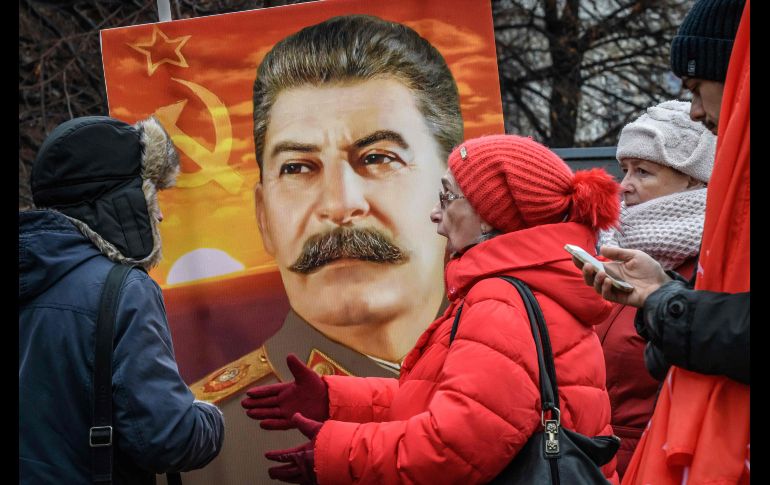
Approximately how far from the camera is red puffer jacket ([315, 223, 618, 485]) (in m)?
2.33

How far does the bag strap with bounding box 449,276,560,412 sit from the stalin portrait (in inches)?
53.7

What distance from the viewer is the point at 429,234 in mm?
3898

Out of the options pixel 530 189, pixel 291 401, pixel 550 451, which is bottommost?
pixel 291 401

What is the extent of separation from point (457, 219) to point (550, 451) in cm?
74

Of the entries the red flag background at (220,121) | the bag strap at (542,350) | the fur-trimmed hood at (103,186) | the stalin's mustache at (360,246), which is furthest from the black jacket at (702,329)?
the red flag background at (220,121)

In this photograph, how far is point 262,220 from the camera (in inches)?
156

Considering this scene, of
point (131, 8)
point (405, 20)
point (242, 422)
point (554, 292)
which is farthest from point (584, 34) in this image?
point (554, 292)

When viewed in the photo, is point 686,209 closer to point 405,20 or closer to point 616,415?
point 616,415

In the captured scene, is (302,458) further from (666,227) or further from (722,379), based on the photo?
(666,227)

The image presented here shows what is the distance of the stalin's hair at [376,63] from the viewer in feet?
12.7

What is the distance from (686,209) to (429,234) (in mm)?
994

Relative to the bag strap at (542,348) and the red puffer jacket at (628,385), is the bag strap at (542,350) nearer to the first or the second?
the bag strap at (542,348)

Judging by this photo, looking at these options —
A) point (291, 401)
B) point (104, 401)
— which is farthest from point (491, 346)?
point (104, 401)

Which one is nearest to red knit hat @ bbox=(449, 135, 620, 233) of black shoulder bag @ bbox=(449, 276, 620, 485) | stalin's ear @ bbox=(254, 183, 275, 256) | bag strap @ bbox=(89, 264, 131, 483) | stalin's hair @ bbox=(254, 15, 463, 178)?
black shoulder bag @ bbox=(449, 276, 620, 485)
